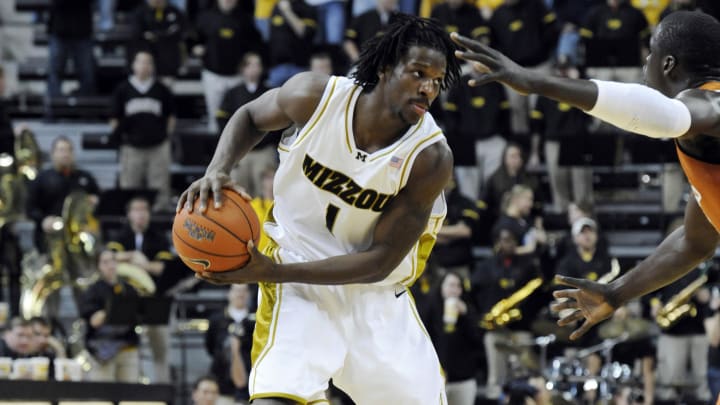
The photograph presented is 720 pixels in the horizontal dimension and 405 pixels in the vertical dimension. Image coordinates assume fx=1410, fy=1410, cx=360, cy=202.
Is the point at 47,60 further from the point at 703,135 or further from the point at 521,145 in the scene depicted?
the point at 703,135

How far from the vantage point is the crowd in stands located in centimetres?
1207

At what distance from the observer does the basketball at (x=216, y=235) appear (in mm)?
5430

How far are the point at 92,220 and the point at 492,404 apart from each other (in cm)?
418

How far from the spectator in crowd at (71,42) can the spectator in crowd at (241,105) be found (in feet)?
7.22

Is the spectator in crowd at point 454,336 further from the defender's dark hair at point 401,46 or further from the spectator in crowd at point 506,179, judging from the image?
the defender's dark hair at point 401,46

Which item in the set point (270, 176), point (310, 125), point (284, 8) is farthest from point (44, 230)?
point (310, 125)

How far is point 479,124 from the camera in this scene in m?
14.5

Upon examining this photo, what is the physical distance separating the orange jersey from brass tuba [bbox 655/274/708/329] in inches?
281

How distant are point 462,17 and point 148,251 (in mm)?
4214

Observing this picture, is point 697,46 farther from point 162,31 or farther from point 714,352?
point 162,31

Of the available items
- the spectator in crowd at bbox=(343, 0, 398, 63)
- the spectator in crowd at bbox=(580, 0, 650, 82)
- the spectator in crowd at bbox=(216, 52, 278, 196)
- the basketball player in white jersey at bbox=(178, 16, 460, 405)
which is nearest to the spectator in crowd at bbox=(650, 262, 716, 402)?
the spectator in crowd at bbox=(580, 0, 650, 82)

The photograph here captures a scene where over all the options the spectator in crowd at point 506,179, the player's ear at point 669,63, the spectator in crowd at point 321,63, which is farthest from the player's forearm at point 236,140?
the spectator in crowd at point 321,63

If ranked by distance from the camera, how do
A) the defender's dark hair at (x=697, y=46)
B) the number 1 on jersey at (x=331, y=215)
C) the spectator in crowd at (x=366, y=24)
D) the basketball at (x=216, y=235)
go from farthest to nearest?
the spectator in crowd at (x=366, y=24)
the number 1 on jersey at (x=331, y=215)
the basketball at (x=216, y=235)
the defender's dark hair at (x=697, y=46)

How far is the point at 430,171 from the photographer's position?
5.89m
